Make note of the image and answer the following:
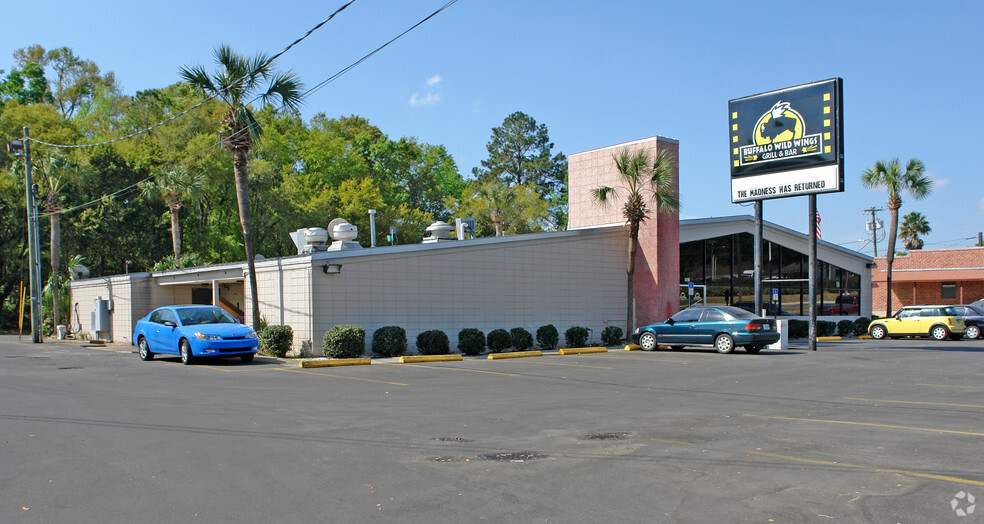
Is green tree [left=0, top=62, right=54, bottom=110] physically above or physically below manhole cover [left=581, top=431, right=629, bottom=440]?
above

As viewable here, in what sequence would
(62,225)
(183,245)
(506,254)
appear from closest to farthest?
(506,254), (62,225), (183,245)

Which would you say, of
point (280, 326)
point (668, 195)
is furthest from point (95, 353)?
point (668, 195)

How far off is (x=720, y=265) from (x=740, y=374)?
17377 millimetres

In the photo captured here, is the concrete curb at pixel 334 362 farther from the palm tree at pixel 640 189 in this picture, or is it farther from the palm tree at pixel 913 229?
the palm tree at pixel 913 229

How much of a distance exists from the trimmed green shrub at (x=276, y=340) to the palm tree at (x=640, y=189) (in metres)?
12.6

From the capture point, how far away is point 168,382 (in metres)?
14.1

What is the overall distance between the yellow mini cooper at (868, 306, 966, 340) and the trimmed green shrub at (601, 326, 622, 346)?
1242 cm

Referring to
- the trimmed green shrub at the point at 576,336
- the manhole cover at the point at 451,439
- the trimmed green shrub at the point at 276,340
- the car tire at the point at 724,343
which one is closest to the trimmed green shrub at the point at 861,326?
Result: the car tire at the point at 724,343

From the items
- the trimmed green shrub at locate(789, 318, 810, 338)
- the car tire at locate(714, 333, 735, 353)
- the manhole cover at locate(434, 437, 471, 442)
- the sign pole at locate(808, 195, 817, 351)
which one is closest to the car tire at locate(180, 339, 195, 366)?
the manhole cover at locate(434, 437, 471, 442)

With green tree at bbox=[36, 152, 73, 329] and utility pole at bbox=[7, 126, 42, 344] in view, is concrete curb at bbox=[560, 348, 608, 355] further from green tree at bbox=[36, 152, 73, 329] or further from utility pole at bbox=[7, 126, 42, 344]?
green tree at bbox=[36, 152, 73, 329]

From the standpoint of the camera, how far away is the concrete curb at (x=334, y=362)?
57.9 ft

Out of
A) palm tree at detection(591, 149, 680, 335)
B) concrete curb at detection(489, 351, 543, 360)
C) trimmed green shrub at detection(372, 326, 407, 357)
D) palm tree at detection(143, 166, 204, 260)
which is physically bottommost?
concrete curb at detection(489, 351, 543, 360)

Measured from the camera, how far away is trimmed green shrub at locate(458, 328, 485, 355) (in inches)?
867

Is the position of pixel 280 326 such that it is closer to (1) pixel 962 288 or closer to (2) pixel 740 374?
(2) pixel 740 374
